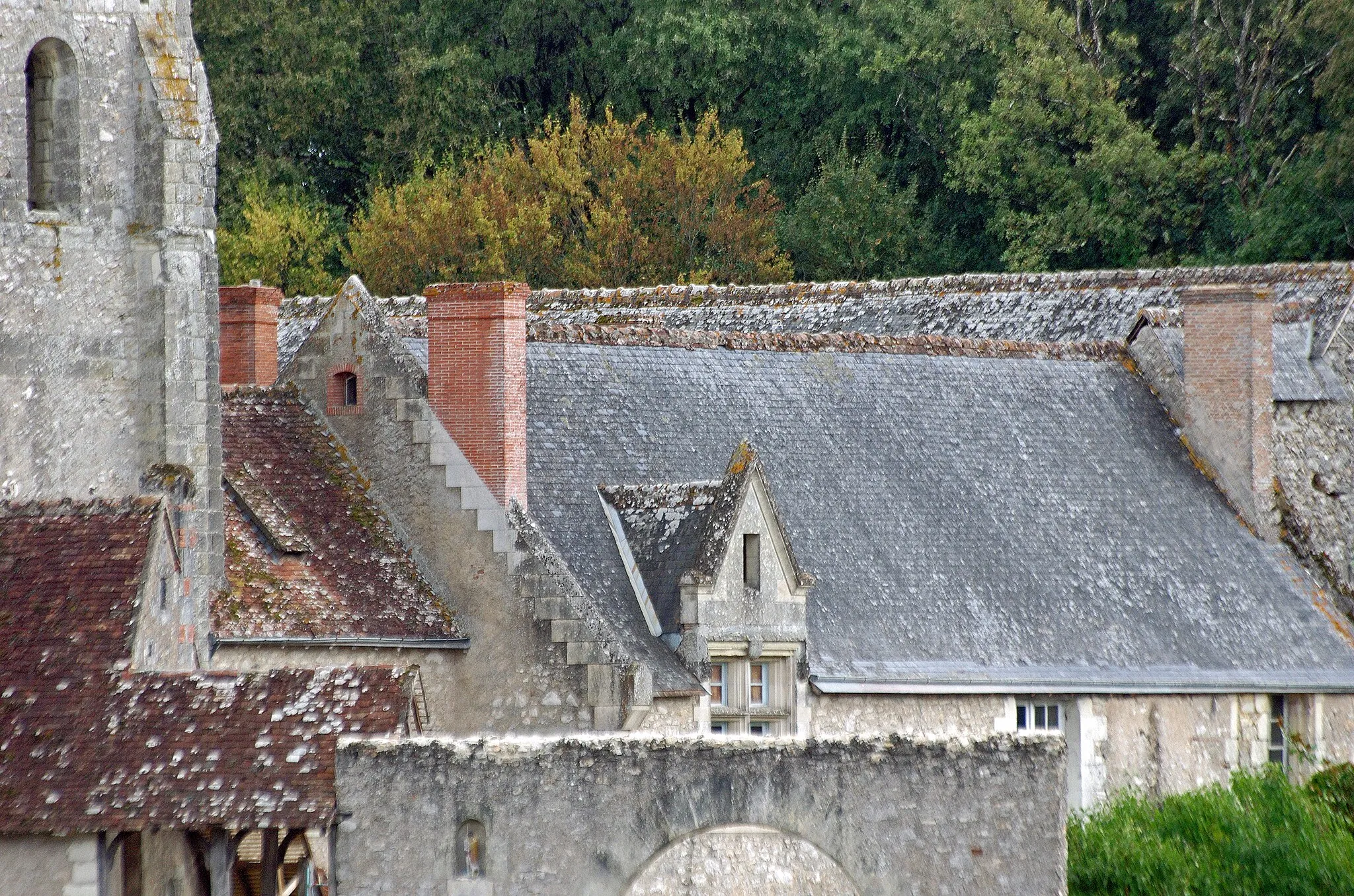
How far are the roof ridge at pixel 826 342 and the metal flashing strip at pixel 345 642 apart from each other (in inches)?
176

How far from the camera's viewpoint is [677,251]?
157ft

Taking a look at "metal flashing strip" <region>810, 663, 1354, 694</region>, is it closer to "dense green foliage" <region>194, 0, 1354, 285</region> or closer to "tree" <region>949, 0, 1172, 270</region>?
"dense green foliage" <region>194, 0, 1354, 285</region>

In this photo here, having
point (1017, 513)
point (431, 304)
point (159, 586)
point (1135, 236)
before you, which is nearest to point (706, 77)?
point (1135, 236)

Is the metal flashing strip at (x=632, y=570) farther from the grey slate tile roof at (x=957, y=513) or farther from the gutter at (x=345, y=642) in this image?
the gutter at (x=345, y=642)

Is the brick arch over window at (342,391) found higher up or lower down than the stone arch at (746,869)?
higher up

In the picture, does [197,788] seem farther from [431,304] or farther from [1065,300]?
[1065,300]

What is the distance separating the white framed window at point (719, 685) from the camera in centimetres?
2281

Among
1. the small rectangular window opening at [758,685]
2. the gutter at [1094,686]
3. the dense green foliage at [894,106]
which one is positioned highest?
the dense green foliage at [894,106]

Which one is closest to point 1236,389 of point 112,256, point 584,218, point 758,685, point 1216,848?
point 758,685

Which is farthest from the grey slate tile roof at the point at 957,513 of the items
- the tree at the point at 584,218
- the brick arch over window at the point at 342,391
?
the tree at the point at 584,218

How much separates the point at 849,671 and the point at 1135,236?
75.4 feet

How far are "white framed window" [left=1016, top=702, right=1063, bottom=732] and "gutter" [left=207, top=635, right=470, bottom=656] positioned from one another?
6.25m

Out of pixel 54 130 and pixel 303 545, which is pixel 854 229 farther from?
pixel 54 130

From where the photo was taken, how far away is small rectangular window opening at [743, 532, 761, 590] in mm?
22672
